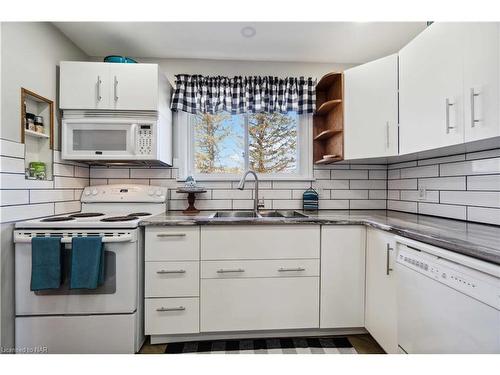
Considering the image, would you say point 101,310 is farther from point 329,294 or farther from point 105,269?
point 329,294

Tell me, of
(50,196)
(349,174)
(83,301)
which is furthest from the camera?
(349,174)

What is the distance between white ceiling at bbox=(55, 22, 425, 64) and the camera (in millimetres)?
1869

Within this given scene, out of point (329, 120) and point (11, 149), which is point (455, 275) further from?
point (11, 149)

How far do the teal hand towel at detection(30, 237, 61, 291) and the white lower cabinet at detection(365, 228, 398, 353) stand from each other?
6.47 ft

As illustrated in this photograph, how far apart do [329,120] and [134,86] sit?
5.52 ft

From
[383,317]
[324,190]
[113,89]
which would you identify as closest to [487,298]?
[383,317]

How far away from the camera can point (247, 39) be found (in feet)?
6.68

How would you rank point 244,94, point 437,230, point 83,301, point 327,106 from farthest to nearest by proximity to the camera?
point 244,94
point 327,106
point 83,301
point 437,230

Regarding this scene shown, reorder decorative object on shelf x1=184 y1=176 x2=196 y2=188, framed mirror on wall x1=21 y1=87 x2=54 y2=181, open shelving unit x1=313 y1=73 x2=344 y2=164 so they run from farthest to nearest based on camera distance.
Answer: decorative object on shelf x1=184 y1=176 x2=196 y2=188
open shelving unit x1=313 y1=73 x2=344 y2=164
framed mirror on wall x1=21 y1=87 x2=54 y2=181

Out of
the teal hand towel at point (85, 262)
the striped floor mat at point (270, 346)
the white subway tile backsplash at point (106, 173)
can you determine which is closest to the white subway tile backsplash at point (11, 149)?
the teal hand towel at point (85, 262)

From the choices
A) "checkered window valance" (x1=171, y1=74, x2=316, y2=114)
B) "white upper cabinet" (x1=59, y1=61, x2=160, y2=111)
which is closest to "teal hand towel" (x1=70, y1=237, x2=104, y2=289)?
"white upper cabinet" (x1=59, y1=61, x2=160, y2=111)

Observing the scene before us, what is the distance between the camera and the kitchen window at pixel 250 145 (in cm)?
242

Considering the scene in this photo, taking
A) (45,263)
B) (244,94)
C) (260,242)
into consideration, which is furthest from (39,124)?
(260,242)

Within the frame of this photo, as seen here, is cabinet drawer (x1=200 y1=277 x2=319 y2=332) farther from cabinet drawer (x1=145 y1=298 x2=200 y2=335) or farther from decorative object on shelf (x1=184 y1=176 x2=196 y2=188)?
decorative object on shelf (x1=184 y1=176 x2=196 y2=188)
